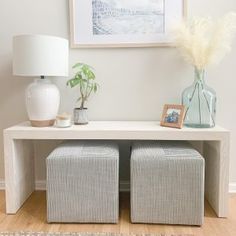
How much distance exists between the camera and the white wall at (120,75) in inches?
84.8

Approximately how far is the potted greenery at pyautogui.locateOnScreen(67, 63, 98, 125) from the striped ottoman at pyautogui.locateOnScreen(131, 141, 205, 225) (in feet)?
1.75

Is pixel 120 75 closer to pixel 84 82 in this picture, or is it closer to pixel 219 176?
pixel 84 82

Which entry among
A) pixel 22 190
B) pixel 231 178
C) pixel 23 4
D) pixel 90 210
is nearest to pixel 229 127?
pixel 231 178

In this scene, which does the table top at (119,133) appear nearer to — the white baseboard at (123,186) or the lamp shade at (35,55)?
the lamp shade at (35,55)

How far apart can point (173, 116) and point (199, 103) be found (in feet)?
0.74

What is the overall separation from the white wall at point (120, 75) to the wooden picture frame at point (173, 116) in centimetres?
25

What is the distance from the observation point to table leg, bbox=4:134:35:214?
1813mm

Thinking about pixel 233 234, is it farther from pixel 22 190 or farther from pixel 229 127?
pixel 22 190

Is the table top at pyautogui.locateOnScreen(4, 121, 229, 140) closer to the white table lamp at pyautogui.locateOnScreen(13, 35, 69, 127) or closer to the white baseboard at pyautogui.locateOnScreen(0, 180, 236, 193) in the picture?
the white table lamp at pyautogui.locateOnScreen(13, 35, 69, 127)

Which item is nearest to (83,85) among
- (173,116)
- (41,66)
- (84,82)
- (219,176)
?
(84,82)

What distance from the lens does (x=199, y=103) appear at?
6.50 feet

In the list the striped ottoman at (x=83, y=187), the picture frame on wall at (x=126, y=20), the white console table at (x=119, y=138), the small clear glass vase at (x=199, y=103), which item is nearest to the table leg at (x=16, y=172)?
the white console table at (x=119, y=138)

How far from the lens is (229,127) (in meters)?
2.18

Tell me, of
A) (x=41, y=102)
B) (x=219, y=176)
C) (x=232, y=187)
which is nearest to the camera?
(x=219, y=176)
